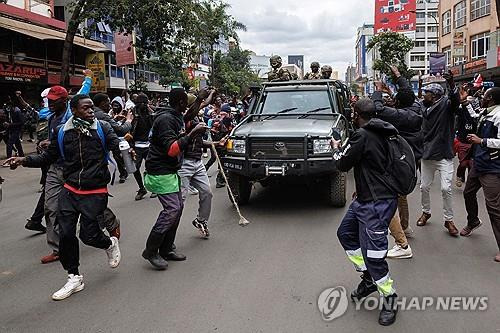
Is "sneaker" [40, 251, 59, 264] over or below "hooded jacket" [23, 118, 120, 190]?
below

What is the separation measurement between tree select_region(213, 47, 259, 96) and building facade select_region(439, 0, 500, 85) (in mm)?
17907

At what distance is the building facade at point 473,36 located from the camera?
32.1 m

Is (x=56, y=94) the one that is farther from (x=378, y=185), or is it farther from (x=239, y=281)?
(x=378, y=185)

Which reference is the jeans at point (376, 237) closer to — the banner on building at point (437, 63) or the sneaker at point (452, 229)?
the sneaker at point (452, 229)

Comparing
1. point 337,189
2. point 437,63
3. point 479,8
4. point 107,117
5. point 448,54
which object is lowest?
point 337,189

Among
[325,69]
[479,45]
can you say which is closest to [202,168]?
[325,69]

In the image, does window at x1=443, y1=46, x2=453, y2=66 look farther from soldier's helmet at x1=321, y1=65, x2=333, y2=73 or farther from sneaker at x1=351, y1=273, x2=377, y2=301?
sneaker at x1=351, y1=273, x2=377, y2=301

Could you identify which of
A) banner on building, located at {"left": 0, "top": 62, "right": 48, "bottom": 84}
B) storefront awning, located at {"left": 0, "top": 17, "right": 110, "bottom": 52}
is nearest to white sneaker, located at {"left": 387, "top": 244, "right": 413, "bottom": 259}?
storefront awning, located at {"left": 0, "top": 17, "right": 110, "bottom": 52}

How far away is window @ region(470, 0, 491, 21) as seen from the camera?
3584cm

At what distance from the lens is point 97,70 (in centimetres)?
2614

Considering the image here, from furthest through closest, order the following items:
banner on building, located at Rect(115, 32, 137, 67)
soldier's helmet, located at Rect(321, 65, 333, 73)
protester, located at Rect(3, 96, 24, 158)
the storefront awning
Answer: banner on building, located at Rect(115, 32, 137, 67) → the storefront awning → protester, located at Rect(3, 96, 24, 158) → soldier's helmet, located at Rect(321, 65, 333, 73)

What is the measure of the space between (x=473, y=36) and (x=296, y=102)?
116 feet

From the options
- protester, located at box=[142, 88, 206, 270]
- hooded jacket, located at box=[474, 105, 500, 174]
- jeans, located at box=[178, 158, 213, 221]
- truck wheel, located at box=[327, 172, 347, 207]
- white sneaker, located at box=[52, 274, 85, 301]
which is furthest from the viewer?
truck wheel, located at box=[327, 172, 347, 207]

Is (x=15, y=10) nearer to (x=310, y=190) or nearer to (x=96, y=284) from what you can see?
(x=310, y=190)
